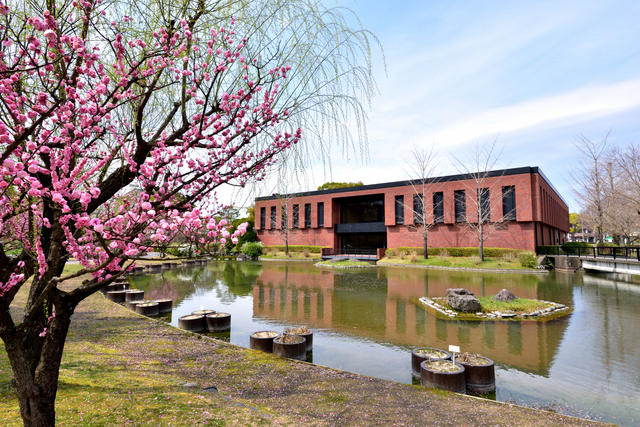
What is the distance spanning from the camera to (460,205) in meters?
34.0

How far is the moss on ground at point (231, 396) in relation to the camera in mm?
4027

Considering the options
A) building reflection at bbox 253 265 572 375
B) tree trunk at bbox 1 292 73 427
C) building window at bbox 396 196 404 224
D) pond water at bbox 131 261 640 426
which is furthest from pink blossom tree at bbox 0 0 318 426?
building window at bbox 396 196 404 224

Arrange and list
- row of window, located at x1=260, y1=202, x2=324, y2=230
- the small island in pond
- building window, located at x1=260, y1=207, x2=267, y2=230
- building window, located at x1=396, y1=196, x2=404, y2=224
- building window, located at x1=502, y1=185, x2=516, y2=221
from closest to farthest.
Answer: the small island in pond
building window, located at x1=502, y1=185, x2=516, y2=221
building window, located at x1=396, y1=196, x2=404, y2=224
row of window, located at x1=260, y1=202, x2=324, y2=230
building window, located at x1=260, y1=207, x2=267, y2=230

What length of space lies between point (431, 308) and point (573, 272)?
1901 cm

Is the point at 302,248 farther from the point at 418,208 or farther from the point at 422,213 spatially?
the point at 422,213

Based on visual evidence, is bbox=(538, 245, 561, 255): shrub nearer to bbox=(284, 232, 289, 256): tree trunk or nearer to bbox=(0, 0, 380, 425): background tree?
bbox=(284, 232, 289, 256): tree trunk

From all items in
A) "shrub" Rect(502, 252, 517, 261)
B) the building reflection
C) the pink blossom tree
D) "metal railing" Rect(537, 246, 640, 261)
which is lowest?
the building reflection

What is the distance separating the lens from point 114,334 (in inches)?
333

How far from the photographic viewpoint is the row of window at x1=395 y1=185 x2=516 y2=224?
31109 mm

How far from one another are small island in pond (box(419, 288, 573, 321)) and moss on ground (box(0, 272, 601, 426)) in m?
6.39

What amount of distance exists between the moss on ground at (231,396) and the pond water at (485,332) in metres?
1.02

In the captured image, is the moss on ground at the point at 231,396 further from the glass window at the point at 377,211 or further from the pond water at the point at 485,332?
the glass window at the point at 377,211

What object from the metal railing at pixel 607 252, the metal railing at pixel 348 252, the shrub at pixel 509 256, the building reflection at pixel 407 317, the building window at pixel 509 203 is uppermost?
the building window at pixel 509 203

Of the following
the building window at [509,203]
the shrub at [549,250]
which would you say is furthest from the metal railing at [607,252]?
the building window at [509,203]
